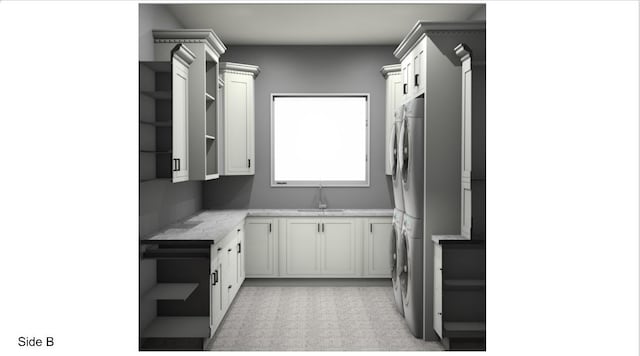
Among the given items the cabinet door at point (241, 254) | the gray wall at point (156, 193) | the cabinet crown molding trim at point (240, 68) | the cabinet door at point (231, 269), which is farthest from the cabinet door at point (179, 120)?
the cabinet crown molding trim at point (240, 68)

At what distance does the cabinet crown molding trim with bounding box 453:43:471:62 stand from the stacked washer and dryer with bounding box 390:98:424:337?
0.38 meters

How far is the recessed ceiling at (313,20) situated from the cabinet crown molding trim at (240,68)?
0.97 ft

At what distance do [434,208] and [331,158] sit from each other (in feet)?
7.31

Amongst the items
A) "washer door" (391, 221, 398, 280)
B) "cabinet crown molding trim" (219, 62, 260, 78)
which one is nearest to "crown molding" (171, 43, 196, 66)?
"cabinet crown molding trim" (219, 62, 260, 78)

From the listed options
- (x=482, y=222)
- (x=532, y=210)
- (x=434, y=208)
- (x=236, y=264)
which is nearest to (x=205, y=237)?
(x=236, y=264)

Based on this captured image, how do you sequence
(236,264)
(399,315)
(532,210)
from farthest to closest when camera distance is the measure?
(236,264) → (399,315) → (532,210)

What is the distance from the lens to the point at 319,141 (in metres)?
5.36

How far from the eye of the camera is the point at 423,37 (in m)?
3.31

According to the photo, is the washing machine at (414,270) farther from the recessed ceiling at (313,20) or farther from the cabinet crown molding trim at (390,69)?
the cabinet crown molding trim at (390,69)

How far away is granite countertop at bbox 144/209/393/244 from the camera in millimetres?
3270

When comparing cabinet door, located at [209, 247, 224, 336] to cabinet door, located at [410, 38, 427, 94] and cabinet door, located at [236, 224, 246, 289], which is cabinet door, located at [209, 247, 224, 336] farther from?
cabinet door, located at [410, 38, 427, 94]

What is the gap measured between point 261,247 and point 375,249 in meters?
1.18

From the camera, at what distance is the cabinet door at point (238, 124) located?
4.84 meters

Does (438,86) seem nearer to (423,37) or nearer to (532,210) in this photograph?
(423,37)
